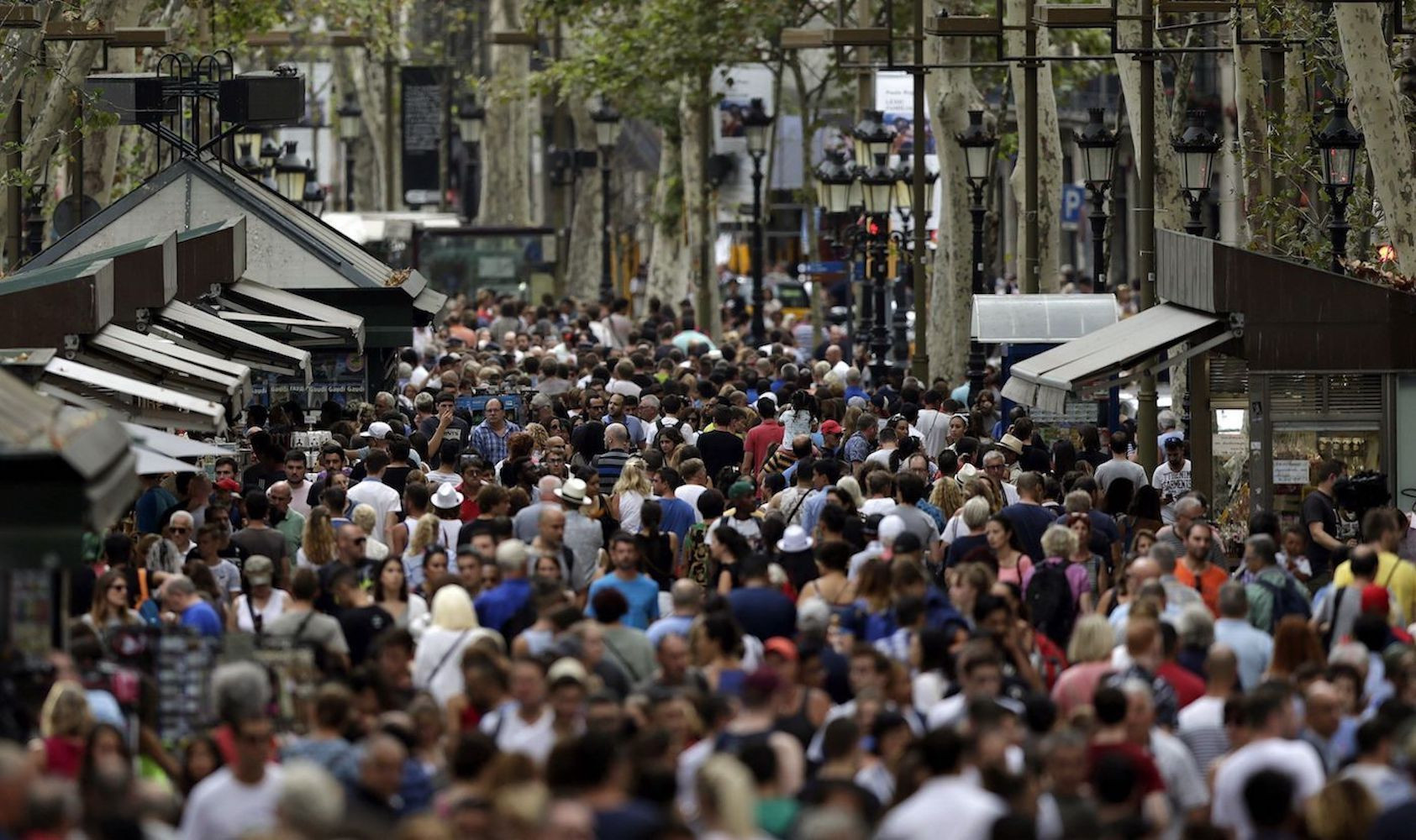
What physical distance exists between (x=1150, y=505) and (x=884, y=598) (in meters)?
4.30

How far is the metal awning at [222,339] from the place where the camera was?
61.4ft

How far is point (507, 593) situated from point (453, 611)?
3.49 ft

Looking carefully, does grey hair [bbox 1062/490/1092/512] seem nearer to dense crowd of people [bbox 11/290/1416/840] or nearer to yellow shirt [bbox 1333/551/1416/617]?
dense crowd of people [bbox 11/290/1416/840]

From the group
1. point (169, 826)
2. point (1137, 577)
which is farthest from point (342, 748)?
point (1137, 577)

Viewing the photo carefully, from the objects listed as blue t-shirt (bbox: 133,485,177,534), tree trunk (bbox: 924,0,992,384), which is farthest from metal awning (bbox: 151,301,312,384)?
tree trunk (bbox: 924,0,992,384)

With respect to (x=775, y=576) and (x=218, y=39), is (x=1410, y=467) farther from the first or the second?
(x=218, y=39)

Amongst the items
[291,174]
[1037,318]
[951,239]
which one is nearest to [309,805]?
[1037,318]

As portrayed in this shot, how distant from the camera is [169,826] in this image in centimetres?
853

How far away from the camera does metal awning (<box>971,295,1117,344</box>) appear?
78.8 feet

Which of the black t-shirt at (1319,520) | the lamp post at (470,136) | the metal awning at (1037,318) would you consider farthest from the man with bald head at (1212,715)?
the lamp post at (470,136)

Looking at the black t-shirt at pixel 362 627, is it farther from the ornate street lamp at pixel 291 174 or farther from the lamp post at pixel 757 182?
the ornate street lamp at pixel 291 174

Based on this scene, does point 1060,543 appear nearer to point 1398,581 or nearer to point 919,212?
point 1398,581

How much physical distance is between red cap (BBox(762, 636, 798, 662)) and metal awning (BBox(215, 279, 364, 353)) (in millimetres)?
10816

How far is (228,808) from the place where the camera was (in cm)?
882
